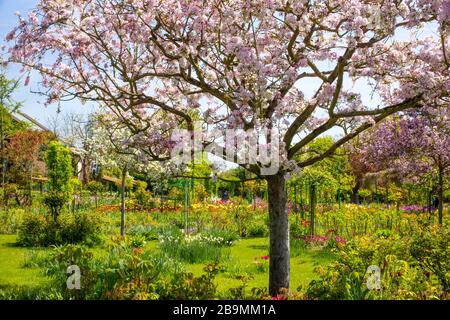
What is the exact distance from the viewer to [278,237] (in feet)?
24.9

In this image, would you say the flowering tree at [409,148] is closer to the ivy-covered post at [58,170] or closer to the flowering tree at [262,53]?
the flowering tree at [262,53]

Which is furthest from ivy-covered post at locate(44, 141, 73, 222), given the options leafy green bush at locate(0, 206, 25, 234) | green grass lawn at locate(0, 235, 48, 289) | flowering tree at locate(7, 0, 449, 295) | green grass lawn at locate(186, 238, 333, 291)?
flowering tree at locate(7, 0, 449, 295)

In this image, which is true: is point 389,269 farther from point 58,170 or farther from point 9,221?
point 9,221

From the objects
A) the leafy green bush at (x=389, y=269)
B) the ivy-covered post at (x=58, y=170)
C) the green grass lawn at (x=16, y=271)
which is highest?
the ivy-covered post at (x=58, y=170)

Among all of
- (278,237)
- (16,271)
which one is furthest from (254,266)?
(16,271)

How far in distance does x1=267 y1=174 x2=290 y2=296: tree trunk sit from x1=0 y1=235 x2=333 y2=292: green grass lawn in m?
1.02

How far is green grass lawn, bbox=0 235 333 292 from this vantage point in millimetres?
9336

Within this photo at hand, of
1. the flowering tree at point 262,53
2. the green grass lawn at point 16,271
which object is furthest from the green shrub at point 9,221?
the flowering tree at point 262,53

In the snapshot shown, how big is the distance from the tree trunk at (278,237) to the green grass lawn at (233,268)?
102cm

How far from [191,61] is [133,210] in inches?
697

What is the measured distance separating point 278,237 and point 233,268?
2.99m

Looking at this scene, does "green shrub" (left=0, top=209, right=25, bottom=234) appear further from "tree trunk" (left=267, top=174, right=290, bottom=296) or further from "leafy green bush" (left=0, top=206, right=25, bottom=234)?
"tree trunk" (left=267, top=174, right=290, bottom=296)

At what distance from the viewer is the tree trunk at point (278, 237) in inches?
299
